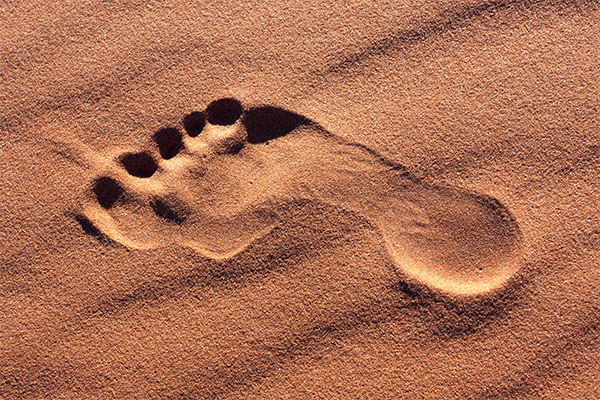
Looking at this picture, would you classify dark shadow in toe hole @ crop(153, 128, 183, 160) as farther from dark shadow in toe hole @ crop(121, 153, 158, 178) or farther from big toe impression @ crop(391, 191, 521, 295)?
big toe impression @ crop(391, 191, 521, 295)

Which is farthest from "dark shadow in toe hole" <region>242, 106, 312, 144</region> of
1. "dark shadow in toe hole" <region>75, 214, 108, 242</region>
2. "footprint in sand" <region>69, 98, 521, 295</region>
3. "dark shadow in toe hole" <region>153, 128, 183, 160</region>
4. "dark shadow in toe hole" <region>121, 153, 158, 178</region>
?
"dark shadow in toe hole" <region>75, 214, 108, 242</region>

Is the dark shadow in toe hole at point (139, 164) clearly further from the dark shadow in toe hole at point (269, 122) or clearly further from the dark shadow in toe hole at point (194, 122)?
the dark shadow in toe hole at point (269, 122)

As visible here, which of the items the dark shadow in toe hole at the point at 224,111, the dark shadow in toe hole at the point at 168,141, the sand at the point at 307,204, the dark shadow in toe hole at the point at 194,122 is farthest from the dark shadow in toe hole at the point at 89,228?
the dark shadow in toe hole at the point at 224,111

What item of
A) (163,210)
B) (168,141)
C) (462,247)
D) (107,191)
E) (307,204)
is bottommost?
(462,247)

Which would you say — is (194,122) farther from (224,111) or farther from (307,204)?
(307,204)

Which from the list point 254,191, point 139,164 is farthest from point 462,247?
point 139,164

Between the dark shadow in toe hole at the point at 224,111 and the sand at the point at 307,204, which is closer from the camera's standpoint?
the sand at the point at 307,204

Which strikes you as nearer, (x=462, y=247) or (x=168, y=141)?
(x=462, y=247)
